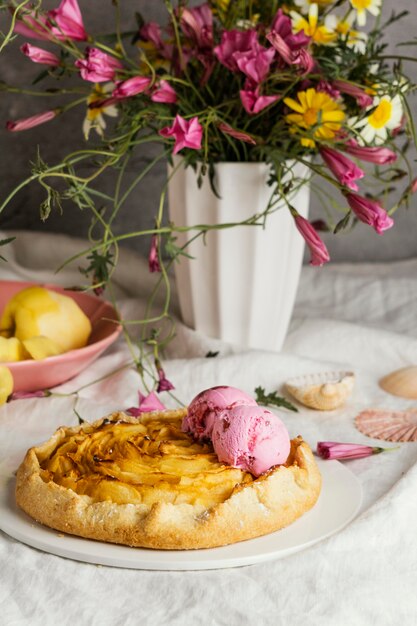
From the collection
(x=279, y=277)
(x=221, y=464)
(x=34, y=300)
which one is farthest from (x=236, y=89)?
(x=221, y=464)

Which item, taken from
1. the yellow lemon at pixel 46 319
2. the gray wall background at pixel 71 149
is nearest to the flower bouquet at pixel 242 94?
the yellow lemon at pixel 46 319

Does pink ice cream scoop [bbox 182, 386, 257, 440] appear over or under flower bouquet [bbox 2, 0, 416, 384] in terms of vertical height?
under

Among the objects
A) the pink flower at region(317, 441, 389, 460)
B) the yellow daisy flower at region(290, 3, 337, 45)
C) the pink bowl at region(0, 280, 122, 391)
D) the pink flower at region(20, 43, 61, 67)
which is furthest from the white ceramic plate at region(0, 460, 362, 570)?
the yellow daisy flower at region(290, 3, 337, 45)

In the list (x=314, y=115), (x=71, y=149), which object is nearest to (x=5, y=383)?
(x=314, y=115)

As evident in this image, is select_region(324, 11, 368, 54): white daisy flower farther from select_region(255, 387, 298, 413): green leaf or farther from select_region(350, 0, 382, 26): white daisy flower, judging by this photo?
select_region(255, 387, 298, 413): green leaf

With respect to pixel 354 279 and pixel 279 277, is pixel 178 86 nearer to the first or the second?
pixel 279 277
